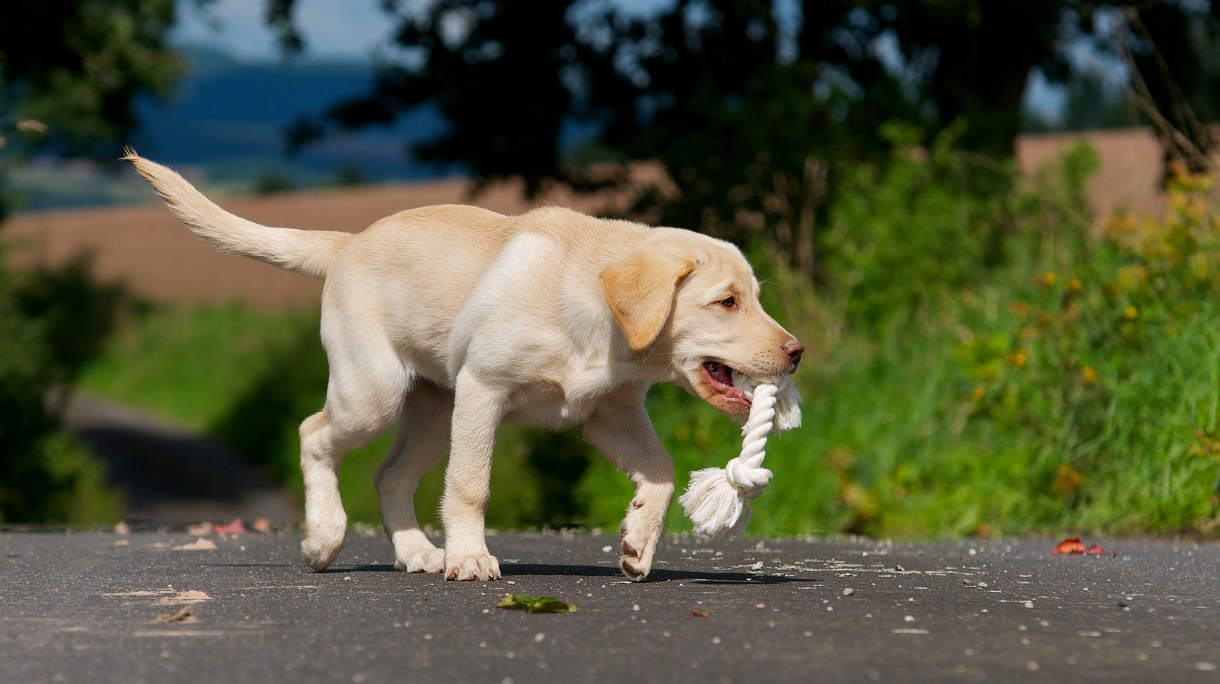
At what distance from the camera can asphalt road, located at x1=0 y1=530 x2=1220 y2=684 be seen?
3.94m

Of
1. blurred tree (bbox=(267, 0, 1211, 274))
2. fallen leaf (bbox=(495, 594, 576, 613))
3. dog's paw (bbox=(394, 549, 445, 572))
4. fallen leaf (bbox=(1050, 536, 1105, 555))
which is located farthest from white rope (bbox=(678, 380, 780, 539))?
blurred tree (bbox=(267, 0, 1211, 274))

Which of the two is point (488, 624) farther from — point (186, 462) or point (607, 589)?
point (186, 462)

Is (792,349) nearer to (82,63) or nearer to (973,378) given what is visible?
(973,378)

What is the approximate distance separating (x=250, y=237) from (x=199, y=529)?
12.2ft

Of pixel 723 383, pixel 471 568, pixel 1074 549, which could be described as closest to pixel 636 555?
pixel 471 568

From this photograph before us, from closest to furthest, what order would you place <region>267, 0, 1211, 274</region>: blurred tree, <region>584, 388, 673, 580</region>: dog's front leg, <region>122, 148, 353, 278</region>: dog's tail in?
<region>584, 388, 673, 580</region>: dog's front leg
<region>122, 148, 353, 278</region>: dog's tail
<region>267, 0, 1211, 274</region>: blurred tree

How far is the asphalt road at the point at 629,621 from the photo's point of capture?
3943mm

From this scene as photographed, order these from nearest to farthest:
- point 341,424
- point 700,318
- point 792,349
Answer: point 792,349 → point 700,318 → point 341,424

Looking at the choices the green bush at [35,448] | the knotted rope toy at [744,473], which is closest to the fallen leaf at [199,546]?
the knotted rope toy at [744,473]

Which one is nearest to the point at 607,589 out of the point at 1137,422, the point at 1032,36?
A: the point at 1137,422

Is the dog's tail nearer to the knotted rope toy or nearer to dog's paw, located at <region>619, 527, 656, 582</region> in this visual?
dog's paw, located at <region>619, 527, 656, 582</region>

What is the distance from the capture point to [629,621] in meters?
4.71

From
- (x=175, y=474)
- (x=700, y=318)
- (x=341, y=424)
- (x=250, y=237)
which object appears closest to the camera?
(x=700, y=318)

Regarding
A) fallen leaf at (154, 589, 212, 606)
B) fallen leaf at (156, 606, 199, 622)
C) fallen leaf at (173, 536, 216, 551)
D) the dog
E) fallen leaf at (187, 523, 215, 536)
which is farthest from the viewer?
fallen leaf at (187, 523, 215, 536)
